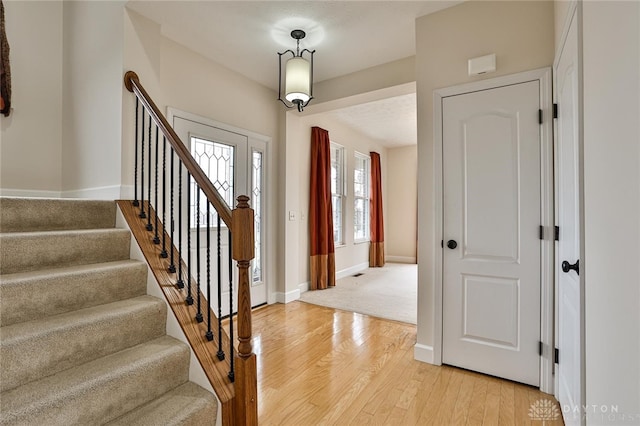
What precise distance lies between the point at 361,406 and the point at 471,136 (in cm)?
198

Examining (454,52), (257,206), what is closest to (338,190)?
(257,206)

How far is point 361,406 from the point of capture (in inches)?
74.6

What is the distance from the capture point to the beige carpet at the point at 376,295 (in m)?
3.71

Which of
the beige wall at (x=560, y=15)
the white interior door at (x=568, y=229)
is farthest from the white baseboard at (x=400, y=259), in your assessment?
the beige wall at (x=560, y=15)

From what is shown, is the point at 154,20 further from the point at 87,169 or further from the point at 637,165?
the point at 637,165

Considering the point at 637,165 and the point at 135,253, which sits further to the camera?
the point at 135,253

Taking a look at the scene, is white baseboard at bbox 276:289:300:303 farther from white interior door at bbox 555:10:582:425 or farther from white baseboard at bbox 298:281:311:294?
white interior door at bbox 555:10:582:425

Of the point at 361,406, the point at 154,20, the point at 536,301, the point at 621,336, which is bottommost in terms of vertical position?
the point at 361,406

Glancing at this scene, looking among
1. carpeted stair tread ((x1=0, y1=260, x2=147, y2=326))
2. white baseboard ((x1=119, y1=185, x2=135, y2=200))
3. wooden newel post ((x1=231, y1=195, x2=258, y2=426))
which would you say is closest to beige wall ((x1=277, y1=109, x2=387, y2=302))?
white baseboard ((x1=119, y1=185, x2=135, y2=200))

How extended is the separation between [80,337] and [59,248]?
2.08 ft

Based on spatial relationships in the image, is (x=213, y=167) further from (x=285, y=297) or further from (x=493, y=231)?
(x=493, y=231)

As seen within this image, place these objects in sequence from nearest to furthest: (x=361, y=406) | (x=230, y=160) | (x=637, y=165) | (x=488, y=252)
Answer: (x=637, y=165) < (x=361, y=406) < (x=488, y=252) < (x=230, y=160)

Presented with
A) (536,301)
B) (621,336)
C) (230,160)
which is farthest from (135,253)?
(536,301)

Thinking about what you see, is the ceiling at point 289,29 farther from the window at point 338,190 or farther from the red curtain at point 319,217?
the window at point 338,190
